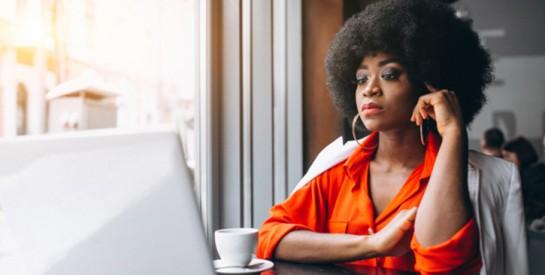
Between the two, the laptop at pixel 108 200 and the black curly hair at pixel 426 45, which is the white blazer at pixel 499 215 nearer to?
the black curly hair at pixel 426 45

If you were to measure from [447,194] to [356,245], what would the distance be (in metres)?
0.28

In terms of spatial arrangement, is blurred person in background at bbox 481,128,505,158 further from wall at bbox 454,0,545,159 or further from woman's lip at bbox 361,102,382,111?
woman's lip at bbox 361,102,382,111

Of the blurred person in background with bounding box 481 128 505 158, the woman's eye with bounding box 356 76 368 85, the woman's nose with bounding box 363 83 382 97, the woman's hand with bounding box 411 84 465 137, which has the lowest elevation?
the blurred person in background with bounding box 481 128 505 158

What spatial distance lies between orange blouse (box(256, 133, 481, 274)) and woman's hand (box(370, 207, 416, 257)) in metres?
0.04

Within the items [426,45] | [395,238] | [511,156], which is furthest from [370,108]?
[511,156]

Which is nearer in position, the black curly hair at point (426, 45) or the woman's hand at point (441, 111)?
the woman's hand at point (441, 111)

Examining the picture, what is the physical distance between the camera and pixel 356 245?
1.43 metres

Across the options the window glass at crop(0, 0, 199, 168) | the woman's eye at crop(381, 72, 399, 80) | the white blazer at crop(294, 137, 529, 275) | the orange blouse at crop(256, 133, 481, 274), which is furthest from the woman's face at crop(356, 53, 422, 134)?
the window glass at crop(0, 0, 199, 168)

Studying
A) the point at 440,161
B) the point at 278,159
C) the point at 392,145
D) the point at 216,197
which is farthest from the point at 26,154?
the point at 278,159

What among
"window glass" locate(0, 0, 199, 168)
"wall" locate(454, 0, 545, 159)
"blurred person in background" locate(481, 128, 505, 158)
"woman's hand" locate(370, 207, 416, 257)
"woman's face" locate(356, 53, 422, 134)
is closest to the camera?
"woman's hand" locate(370, 207, 416, 257)

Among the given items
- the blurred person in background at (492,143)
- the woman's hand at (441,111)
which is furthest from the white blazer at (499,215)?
the blurred person in background at (492,143)

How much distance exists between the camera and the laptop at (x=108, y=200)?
610 millimetres

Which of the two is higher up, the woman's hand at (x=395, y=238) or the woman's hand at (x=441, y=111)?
the woman's hand at (x=441, y=111)

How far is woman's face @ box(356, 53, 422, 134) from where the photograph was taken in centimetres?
164
